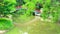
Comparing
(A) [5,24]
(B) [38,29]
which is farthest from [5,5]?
(B) [38,29]

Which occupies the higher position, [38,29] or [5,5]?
[5,5]

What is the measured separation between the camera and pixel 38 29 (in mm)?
13719

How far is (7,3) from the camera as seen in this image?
14188mm

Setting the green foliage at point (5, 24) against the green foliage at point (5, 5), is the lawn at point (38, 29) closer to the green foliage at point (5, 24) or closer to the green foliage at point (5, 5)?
the green foliage at point (5, 24)

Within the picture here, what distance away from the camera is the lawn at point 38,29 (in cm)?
1284

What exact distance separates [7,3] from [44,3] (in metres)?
9.61

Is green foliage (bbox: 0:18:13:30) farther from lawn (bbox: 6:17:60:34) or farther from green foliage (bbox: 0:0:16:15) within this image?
green foliage (bbox: 0:0:16:15)

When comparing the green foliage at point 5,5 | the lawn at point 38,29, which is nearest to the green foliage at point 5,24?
the lawn at point 38,29

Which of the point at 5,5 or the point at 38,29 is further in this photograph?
the point at 5,5

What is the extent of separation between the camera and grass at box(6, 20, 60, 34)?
12.8 metres

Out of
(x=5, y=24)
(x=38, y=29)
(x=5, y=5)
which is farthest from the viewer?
(x=5, y=5)

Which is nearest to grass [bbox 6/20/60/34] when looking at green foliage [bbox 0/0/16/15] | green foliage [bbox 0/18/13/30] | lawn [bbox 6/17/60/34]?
lawn [bbox 6/17/60/34]

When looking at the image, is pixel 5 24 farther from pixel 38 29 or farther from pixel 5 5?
pixel 38 29

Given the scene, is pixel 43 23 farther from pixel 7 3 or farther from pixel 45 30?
pixel 7 3
